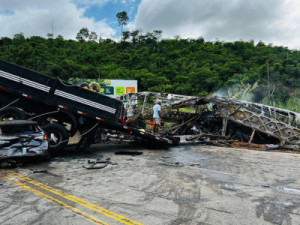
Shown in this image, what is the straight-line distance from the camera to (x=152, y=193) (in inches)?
209

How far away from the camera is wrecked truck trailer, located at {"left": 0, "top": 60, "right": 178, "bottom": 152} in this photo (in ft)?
30.9

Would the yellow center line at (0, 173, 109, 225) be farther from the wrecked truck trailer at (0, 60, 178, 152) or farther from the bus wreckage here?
the bus wreckage

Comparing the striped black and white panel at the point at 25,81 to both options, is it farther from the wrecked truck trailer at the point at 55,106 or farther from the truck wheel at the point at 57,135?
the truck wheel at the point at 57,135

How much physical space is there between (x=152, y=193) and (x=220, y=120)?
10701 millimetres

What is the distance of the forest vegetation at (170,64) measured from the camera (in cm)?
3941

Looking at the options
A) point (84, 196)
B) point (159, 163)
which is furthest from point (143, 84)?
point (84, 196)

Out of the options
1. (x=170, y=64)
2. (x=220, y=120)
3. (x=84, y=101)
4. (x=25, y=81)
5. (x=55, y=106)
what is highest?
(x=170, y=64)

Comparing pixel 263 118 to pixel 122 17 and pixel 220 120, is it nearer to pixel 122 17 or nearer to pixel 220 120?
pixel 220 120

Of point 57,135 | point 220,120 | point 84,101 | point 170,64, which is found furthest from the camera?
point 170,64

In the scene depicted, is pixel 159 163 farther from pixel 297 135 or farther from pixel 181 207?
pixel 297 135

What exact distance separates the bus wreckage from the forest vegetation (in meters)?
20.5

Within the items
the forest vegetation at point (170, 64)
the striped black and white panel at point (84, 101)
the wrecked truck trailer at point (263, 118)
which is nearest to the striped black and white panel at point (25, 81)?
the striped black and white panel at point (84, 101)

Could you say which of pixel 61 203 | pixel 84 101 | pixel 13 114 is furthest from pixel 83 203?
pixel 13 114

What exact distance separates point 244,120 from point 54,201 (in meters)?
11.0
